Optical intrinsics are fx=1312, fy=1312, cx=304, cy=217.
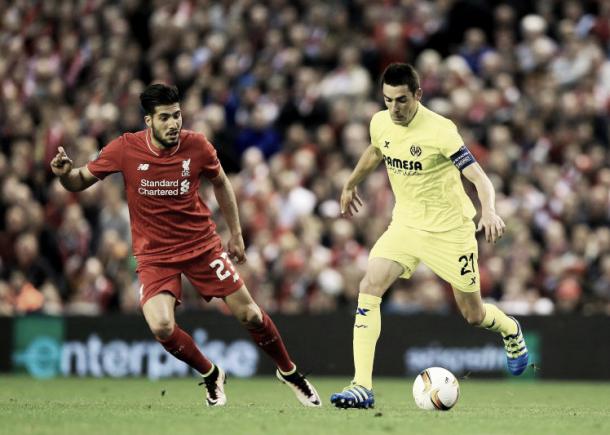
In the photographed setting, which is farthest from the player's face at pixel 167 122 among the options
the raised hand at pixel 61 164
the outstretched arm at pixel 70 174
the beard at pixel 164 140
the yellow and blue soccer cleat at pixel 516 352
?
the yellow and blue soccer cleat at pixel 516 352

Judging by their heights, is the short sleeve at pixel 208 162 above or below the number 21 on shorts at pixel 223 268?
above

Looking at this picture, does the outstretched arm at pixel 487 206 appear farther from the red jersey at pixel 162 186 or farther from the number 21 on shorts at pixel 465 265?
the red jersey at pixel 162 186

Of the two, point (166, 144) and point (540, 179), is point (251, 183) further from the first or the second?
point (166, 144)

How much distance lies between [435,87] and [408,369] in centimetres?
437

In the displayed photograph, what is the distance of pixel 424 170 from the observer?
1040cm

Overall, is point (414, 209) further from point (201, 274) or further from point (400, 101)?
point (201, 274)

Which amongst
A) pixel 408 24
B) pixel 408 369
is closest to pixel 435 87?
pixel 408 24

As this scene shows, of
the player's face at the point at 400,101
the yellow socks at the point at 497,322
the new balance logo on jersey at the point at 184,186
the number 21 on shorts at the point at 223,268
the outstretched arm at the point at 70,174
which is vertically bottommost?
the yellow socks at the point at 497,322

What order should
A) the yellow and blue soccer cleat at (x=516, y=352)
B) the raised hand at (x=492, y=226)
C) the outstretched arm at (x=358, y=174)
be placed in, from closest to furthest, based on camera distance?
the raised hand at (x=492, y=226) < the outstretched arm at (x=358, y=174) < the yellow and blue soccer cleat at (x=516, y=352)

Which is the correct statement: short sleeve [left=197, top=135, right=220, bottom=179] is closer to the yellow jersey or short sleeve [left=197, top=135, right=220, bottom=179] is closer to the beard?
the beard

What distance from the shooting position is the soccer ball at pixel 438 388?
1020 cm

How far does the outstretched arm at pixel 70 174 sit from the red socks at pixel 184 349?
135cm

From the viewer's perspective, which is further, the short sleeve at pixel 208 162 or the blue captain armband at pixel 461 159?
the short sleeve at pixel 208 162

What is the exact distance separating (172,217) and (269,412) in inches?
68.5
